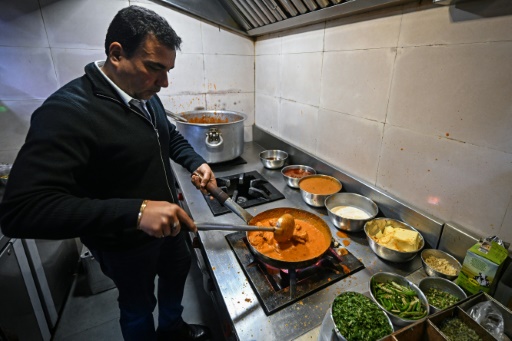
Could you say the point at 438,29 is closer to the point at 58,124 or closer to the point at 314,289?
the point at 314,289

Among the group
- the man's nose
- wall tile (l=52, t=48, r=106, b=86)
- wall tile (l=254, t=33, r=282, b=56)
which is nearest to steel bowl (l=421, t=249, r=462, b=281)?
the man's nose

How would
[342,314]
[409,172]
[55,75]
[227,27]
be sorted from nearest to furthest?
1. [342,314]
2. [409,172]
3. [55,75]
4. [227,27]

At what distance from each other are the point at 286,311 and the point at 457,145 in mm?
774

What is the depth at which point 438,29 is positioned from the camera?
84 centimetres

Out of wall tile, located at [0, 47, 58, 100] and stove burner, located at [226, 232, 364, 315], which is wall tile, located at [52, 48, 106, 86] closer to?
wall tile, located at [0, 47, 58, 100]

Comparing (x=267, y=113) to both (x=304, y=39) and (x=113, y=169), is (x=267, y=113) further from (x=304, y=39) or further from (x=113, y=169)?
(x=113, y=169)

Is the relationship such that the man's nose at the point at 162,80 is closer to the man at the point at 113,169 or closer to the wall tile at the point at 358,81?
the man at the point at 113,169

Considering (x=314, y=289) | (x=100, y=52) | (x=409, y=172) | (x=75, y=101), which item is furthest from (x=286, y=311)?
(x=100, y=52)

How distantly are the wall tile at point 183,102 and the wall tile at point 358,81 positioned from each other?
0.99m

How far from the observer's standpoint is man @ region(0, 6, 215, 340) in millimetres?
637

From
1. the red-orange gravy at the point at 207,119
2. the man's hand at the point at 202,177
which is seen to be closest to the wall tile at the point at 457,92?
the man's hand at the point at 202,177

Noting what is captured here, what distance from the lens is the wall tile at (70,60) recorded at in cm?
156

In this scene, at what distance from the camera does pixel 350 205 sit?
124 cm

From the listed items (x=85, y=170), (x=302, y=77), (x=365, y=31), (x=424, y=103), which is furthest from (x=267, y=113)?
(x=85, y=170)
